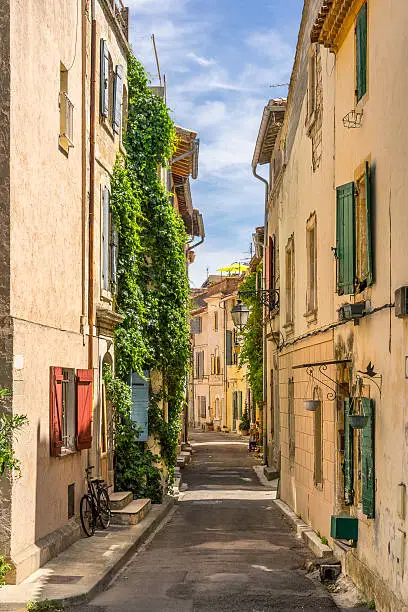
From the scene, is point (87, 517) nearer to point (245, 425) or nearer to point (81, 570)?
point (81, 570)

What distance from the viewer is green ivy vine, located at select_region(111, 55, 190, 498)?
65.4 ft

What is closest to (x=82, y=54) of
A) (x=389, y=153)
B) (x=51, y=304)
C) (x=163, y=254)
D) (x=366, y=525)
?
(x=51, y=304)

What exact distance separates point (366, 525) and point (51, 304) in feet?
17.3

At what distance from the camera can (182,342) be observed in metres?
22.2

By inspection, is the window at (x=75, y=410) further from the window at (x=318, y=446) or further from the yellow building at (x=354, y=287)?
the window at (x=318, y=446)

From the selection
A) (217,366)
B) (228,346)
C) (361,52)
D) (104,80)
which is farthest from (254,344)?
(217,366)

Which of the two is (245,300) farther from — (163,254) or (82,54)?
(82,54)

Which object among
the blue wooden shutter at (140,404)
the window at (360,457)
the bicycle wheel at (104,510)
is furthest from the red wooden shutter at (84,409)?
the blue wooden shutter at (140,404)

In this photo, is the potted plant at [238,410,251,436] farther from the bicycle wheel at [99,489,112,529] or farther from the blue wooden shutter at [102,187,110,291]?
the bicycle wheel at [99,489,112,529]

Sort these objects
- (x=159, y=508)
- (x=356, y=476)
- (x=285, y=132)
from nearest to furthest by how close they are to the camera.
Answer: (x=356, y=476), (x=159, y=508), (x=285, y=132)

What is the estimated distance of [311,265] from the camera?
58.2 feet

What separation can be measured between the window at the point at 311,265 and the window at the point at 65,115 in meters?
4.50

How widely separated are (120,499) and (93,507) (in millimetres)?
2379

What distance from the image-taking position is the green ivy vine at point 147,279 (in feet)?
65.4
